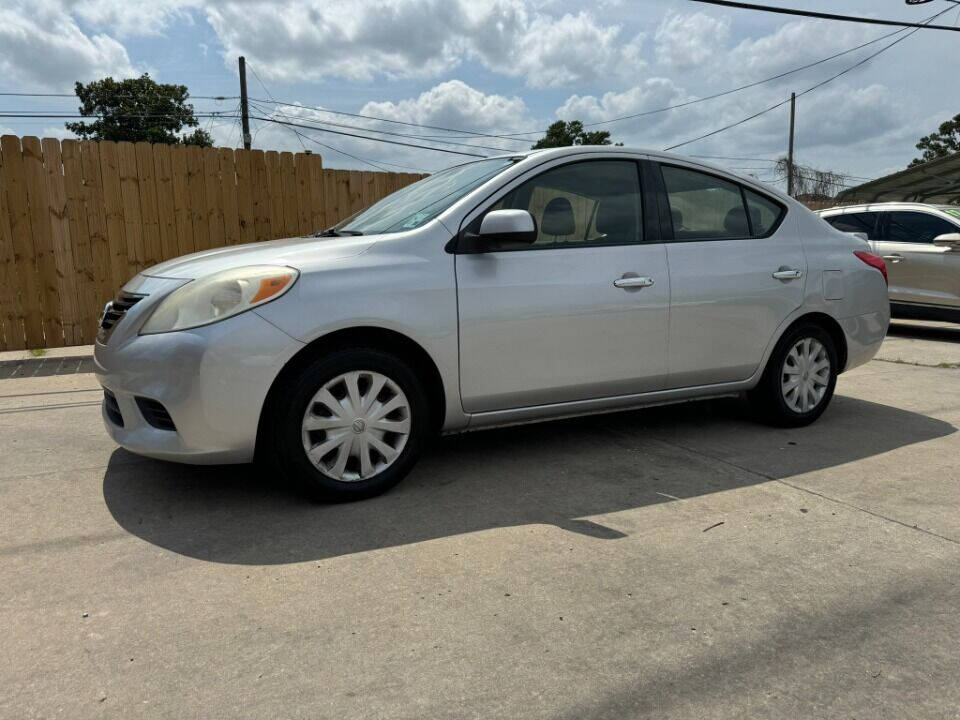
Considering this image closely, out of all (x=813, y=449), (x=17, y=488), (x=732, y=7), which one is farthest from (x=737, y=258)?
(x=732, y=7)

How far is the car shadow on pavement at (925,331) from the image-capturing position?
995 centimetres

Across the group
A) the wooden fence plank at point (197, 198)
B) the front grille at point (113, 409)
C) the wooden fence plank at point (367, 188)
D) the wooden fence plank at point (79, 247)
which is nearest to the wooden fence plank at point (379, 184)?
the wooden fence plank at point (367, 188)

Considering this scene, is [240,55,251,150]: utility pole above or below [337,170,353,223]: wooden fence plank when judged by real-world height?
above

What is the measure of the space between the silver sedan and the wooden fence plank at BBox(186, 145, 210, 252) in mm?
4377

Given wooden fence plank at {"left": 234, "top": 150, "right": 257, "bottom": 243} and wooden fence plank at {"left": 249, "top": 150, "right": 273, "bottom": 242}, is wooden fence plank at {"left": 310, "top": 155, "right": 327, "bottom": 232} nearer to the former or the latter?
wooden fence plank at {"left": 249, "top": 150, "right": 273, "bottom": 242}

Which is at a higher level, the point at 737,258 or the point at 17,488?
the point at 737,258

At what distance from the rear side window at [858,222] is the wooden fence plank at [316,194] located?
21.7 ft

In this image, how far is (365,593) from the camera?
2.79 meters

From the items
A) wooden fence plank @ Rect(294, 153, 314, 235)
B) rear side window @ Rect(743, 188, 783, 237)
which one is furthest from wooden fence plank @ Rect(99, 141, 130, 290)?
rear side window @ Rect(743, 188, 783, 237)

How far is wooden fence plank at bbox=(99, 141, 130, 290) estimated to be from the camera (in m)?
7.88

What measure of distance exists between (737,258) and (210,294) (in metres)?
2.99

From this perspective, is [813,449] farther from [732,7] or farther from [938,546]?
[732,7]

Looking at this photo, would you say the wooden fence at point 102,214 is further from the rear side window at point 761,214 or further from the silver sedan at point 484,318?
the rear side window at point 761,214

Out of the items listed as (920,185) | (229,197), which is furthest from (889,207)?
(920,185)
